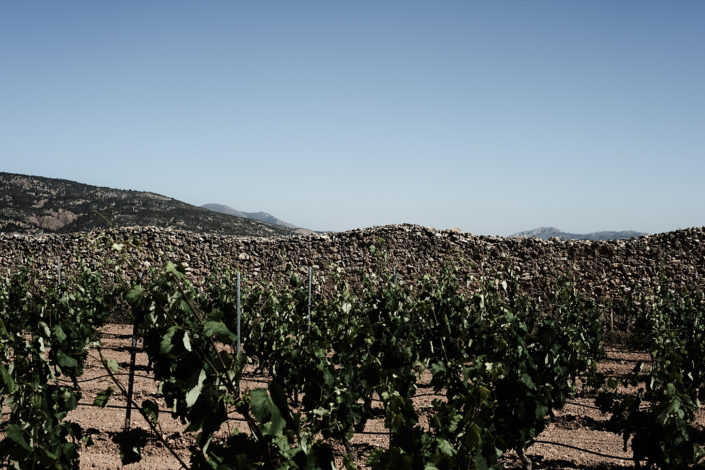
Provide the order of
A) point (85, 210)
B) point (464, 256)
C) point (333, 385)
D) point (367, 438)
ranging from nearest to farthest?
1. point (333, 385)
2. point (367, 438)
3. point (464, 256)
4. point (85, 210)

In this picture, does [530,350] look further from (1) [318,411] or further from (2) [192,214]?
(2) [192,214]

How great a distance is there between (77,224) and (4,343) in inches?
1455

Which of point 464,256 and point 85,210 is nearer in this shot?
point 464,256

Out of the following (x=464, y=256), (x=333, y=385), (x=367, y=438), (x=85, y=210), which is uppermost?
(x=85, y=210)

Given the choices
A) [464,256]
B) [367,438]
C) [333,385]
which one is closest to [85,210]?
[464,256]

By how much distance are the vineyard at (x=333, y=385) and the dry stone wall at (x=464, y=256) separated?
276cm

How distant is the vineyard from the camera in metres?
2.18

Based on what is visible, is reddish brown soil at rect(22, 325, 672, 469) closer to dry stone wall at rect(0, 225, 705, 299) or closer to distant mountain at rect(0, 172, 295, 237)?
dry stone wall at rect(0, 225, 705, 299)

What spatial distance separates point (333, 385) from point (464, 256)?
386 inches

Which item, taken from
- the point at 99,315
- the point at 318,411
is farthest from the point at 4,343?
the point at 99,315

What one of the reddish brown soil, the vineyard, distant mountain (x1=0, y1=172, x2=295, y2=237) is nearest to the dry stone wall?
the vineyard

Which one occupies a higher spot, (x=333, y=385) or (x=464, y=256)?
(x=464, y=256)

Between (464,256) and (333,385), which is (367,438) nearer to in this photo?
(333,385)

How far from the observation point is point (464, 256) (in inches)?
524
